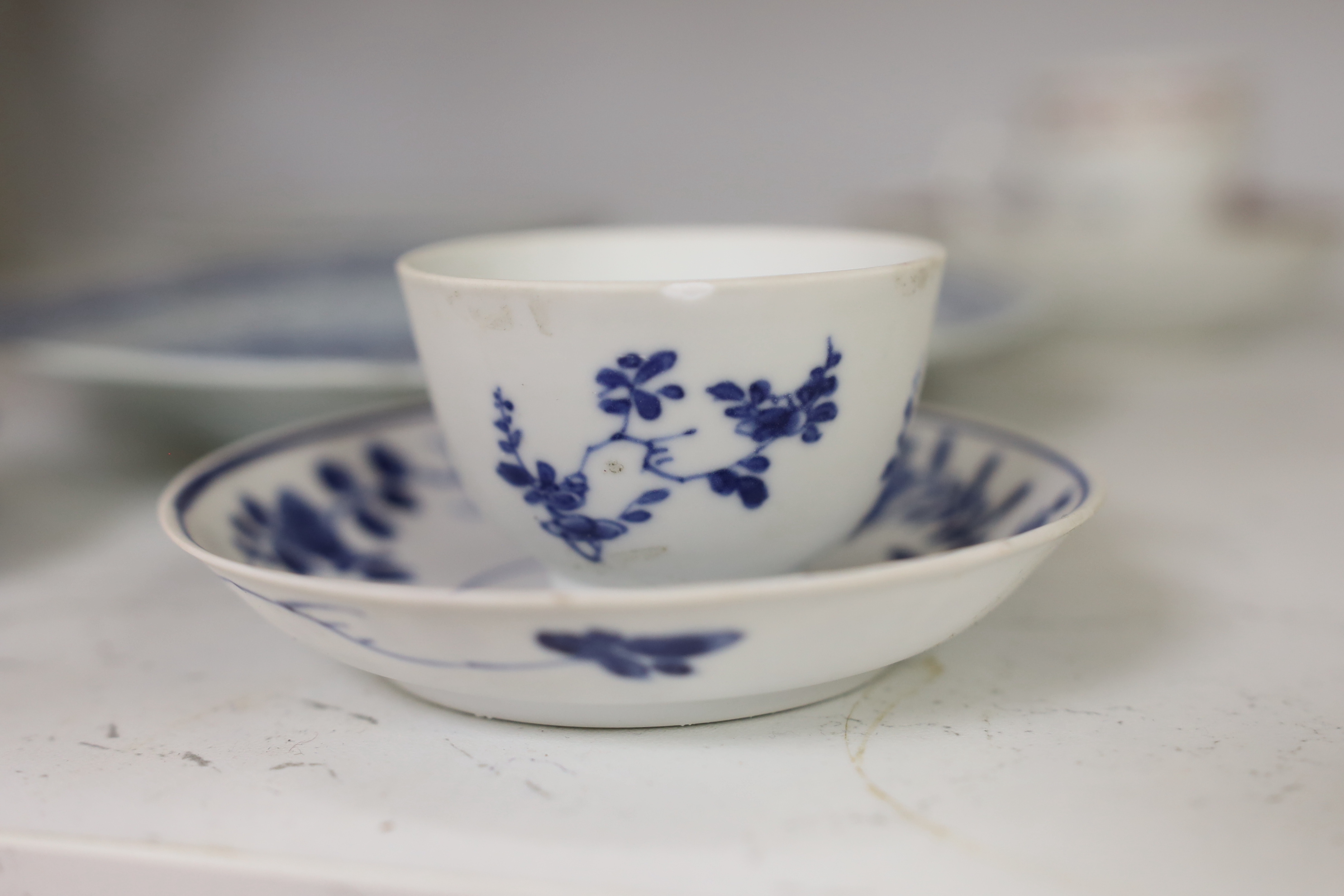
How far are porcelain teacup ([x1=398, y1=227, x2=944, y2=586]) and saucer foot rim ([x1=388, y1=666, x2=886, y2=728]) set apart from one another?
0.05 metres

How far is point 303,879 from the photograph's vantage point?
0.22 m

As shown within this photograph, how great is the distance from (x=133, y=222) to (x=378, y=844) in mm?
→ 962

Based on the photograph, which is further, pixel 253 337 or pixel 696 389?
pixel 253 337

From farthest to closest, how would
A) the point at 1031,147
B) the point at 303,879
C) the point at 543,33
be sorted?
the point at 543,33
the point at 1031,147
the point at 303,879

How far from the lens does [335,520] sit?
396 millimetres

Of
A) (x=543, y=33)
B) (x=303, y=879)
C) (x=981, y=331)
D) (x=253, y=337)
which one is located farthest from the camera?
(x=543, y=33)

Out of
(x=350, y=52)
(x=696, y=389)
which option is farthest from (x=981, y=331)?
(x=350, y=52)

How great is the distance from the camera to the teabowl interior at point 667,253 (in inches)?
14.8

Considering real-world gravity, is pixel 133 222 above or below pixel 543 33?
below

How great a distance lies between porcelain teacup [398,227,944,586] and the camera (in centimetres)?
28

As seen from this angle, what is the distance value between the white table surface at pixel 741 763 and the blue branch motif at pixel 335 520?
3 centimetres

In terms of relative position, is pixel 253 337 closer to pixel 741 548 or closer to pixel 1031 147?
pixel 741 548

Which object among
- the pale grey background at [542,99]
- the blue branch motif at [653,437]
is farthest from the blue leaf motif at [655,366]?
the pale grey background at [542,99]

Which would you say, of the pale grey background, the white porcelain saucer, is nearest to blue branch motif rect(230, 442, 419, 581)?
the white porcelain saucer
